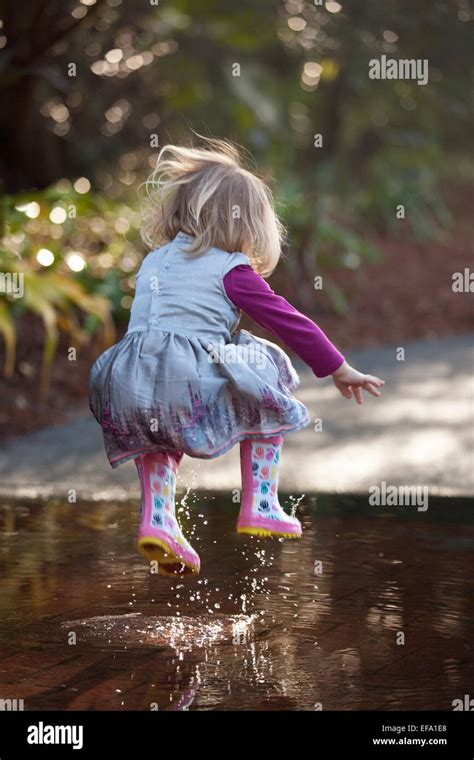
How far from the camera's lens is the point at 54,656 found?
151 inches

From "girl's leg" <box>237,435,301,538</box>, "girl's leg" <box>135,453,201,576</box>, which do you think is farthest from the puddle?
"girl's leg" <box>237,435,301,538</box>

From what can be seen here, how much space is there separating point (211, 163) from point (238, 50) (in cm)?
1100

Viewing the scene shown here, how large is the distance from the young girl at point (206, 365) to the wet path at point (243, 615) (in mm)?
338

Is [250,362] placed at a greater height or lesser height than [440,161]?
lesser

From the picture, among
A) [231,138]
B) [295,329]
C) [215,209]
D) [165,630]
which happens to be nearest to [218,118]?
[231,138]

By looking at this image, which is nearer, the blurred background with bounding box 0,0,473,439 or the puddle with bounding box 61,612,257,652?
the puddle with bounding box 61,612,257,652

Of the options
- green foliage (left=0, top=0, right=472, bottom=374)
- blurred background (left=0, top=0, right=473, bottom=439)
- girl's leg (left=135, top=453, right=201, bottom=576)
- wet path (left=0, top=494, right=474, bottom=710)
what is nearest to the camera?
wet path (left=0, top=494, right=474, bottom=710)

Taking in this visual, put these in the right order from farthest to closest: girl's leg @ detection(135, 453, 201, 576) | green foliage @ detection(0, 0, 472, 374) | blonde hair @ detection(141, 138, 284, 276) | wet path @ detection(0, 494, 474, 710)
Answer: green foliage @ detection(0, 0, 472, 374)
blonde hair @ detection(141, 138, 284, 276)
girl's leg @ detection(135, 453, 201, 576)
wet path @ detection(0, 494, 474, 710)

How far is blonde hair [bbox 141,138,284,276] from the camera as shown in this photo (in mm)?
4098

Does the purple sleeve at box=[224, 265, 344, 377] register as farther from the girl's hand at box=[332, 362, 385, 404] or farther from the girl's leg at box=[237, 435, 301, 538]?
the girl's leg at box=[237, 435, 301, 538]

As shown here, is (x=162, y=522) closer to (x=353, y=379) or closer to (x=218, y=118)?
(x=353, y=379)
